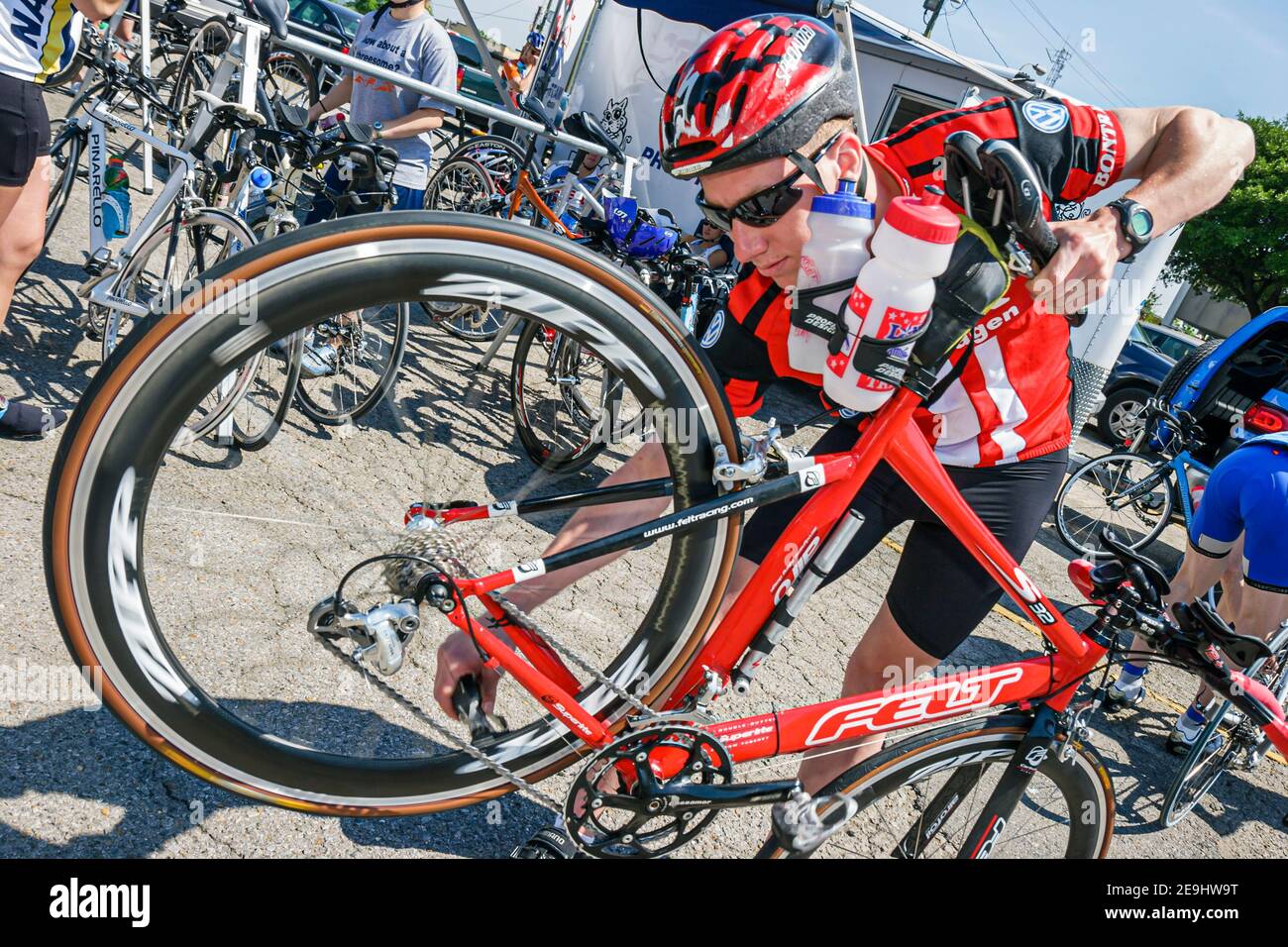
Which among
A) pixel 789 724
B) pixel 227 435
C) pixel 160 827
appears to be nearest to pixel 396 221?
pixel 227 435

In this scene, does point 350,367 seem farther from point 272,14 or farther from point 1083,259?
point 1083,259

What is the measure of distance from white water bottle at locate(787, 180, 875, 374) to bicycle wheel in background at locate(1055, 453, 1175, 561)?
541cm

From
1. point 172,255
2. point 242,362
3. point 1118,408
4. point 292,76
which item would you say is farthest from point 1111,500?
point 292,76

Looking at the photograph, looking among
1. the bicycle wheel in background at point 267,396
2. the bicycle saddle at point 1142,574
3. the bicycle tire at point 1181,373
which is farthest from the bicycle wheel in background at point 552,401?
the bicycle tire at point 1181,373

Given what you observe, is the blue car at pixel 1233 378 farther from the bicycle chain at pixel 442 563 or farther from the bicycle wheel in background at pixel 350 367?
the bicycle chain at pixel 442 563

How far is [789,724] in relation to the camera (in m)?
1.78

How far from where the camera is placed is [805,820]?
1.72m

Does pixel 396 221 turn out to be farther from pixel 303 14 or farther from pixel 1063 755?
pixel 303 14

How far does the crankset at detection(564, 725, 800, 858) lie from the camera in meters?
1.67

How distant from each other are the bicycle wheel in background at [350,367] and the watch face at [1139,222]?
198 cm

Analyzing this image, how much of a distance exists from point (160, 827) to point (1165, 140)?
2.59 meters

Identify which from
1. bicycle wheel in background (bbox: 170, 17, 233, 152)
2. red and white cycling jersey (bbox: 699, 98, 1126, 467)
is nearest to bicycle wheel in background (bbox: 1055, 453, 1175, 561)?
red and white cycling jersey (bbox: 699, 98, 1126, 467)

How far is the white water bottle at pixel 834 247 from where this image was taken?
1493 millimetres

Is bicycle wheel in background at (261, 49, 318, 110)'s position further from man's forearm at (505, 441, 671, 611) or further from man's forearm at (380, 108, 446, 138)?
man's forearm at (505, 441, 671, 611)
